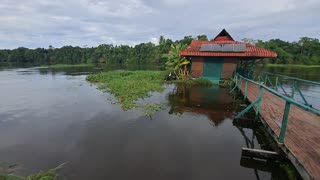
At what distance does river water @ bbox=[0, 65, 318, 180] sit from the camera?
5.81 m

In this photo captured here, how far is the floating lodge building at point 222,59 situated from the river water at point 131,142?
29.1 feet

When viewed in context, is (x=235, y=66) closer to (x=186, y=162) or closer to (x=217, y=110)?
(x=217, y=110)

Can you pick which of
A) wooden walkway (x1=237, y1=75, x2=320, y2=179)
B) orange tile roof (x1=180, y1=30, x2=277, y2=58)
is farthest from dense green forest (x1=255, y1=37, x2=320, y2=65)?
wooden walkway (x1=237, y1=75, x2=320, y2=179)

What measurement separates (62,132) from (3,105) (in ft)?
25.6

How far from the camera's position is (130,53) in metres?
97.5

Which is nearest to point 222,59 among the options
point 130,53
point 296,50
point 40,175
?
point 40,175

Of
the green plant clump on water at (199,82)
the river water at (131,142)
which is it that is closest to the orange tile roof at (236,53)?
the green plant clump on water at (199,82)

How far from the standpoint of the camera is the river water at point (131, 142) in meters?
5.81

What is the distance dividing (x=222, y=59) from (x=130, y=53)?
3141 inches

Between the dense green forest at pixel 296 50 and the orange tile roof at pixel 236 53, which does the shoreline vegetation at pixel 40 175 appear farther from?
the dense green forest at pixel 296 50

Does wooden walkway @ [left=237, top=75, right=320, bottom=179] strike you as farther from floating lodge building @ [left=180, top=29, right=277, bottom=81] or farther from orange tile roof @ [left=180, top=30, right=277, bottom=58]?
floating lodge building @ [left=180, top=29, right=277, bottom=81]

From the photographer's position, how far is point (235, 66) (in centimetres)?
2098

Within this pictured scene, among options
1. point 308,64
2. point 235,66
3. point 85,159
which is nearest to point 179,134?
point 85,159

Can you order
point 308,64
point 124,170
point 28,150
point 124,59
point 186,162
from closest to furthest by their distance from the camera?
point 124,170 → point 186,162 → point 28,150 → point 308,64 → point 124,59
